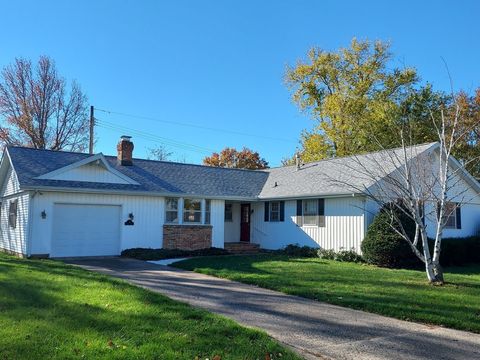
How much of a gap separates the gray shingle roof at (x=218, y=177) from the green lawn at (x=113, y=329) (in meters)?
9.84

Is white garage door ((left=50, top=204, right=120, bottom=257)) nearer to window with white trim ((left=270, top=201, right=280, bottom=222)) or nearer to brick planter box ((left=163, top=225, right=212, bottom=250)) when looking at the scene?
brick planter box ((left=163, top=225, right=212, bottom=250))

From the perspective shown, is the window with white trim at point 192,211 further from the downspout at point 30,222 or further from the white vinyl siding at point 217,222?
the downspout at point 30,222

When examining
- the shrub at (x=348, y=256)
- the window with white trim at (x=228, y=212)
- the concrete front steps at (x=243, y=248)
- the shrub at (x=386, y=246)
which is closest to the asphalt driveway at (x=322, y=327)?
the shrub at (x=386, y=246)

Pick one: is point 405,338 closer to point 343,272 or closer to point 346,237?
point 343,272

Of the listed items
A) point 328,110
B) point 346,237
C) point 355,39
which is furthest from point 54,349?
point 355,39

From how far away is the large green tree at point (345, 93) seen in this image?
118 feet

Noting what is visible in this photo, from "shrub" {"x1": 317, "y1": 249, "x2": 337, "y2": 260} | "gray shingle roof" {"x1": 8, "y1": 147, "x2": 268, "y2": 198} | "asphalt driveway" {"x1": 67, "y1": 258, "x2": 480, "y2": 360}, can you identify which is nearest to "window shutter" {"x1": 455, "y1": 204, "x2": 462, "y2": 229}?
"shrub" {"x1": 317, "y1": 249, "x2": 337, "y2": 260}

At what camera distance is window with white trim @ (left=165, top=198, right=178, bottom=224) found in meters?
21.0

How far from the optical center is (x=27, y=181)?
17266 mm

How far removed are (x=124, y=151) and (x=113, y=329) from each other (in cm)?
1685

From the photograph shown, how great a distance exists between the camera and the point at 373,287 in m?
11.1

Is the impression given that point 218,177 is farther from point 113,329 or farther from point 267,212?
point 113,329

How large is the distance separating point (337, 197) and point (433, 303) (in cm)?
1014

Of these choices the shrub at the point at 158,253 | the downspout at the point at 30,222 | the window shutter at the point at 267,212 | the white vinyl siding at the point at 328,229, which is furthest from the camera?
the window shutter at the point at 267,212
